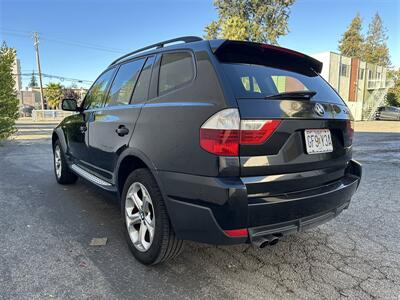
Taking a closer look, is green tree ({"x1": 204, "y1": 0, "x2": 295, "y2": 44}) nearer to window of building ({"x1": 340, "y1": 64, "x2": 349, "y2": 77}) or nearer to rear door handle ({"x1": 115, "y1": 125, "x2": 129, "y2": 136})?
window of building ({"x1": 340, "y1": 64, "x2": 349, "y2": 77})

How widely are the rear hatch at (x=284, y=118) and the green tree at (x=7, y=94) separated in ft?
34.6

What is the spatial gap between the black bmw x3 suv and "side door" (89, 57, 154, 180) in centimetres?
2

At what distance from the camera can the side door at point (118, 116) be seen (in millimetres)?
2779

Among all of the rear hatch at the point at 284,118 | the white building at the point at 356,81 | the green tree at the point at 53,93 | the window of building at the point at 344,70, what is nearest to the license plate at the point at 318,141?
the rear hatch at the point at 284,118

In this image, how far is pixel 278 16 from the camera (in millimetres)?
33562

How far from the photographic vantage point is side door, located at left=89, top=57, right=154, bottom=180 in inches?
109

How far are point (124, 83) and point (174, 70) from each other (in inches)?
38.6

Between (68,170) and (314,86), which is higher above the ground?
(314,86)

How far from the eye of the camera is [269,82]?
2.37 metres

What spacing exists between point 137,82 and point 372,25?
69.5 meters

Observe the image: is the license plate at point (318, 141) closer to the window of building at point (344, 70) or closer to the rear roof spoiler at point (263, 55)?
the rear roof spoiler at point (263, 55)

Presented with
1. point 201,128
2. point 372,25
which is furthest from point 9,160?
point 372,25

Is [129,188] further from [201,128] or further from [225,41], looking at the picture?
[225,41]

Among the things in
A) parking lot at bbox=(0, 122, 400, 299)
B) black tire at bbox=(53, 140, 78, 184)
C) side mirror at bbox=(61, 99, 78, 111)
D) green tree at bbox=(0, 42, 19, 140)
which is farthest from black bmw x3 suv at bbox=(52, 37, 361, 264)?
green tree at bbox=(0, 42, 19, 140)
